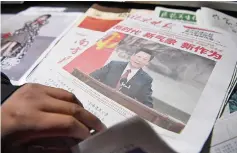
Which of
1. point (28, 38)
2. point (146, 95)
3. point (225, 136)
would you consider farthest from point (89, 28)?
point (225, 136)

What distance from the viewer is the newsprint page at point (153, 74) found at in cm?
37

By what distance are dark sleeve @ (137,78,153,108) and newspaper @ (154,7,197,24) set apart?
0.19m

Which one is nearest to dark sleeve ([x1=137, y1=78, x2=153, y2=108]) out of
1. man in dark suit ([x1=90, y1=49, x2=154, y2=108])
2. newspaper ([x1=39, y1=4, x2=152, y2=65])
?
man in dark suit ([x1=90, y1=49, x2=154, y2=108])

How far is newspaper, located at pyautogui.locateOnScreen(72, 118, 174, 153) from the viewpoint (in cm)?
32

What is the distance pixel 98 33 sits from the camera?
21.4 inches

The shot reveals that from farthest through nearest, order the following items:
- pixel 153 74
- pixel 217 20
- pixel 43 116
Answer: pixel 217 20
pixel 153 74
pixel 43 116

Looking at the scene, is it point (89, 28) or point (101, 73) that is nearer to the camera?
point (101, 73)

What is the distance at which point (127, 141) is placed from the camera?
0.33 meters


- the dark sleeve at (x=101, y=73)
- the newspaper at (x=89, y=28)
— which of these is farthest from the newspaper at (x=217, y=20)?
the dark sleeve at (x=101, y=73)

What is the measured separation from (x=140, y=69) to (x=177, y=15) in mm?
189

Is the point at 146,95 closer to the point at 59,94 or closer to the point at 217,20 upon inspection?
the point at 59,94

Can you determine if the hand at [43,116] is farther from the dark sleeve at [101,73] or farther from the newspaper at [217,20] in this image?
the newspaper at [217,20]

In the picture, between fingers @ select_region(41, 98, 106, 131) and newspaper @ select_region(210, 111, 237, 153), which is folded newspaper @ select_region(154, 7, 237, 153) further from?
fingers @ select_region(41, 98, 106, 131)

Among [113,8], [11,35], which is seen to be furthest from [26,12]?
[113,8]
